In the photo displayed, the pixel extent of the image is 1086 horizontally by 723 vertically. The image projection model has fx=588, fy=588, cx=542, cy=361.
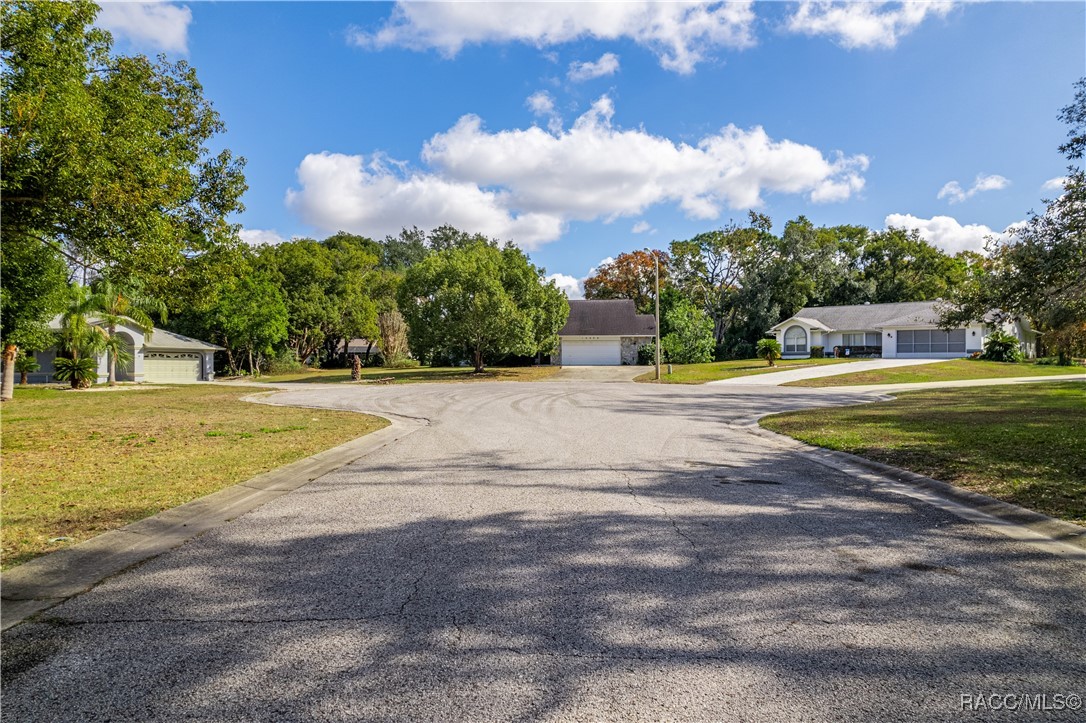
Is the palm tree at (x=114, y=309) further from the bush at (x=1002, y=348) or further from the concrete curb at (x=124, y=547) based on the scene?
the bush at (x=1002, y=348)

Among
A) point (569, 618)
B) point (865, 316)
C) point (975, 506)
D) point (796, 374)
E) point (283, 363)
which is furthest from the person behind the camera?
point (865, 316)

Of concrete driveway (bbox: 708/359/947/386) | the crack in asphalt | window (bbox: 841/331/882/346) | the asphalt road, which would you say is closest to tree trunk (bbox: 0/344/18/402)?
the asphalt road

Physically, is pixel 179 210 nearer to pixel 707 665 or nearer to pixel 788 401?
pixel 707 665

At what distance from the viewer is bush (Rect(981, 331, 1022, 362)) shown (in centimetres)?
3920

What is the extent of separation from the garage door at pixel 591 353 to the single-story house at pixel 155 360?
26.0 metres

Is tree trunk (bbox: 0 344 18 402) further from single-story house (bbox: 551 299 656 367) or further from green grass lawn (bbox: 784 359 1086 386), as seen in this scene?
single-story house (bbox: 551 299 656 367)

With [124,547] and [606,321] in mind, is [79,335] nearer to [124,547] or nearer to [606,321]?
[124,547]

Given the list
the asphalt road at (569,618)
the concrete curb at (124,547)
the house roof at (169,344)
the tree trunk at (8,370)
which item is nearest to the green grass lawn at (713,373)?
the concrete curb at (124,547)

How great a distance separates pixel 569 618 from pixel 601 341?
148 feet

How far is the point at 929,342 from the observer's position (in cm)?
4594

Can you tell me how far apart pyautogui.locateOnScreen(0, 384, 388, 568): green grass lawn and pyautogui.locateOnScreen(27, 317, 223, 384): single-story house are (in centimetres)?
2059

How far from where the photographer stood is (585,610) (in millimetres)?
3400

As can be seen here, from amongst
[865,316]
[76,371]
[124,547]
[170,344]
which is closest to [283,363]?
[170,344]

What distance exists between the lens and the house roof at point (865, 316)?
47031 mm
